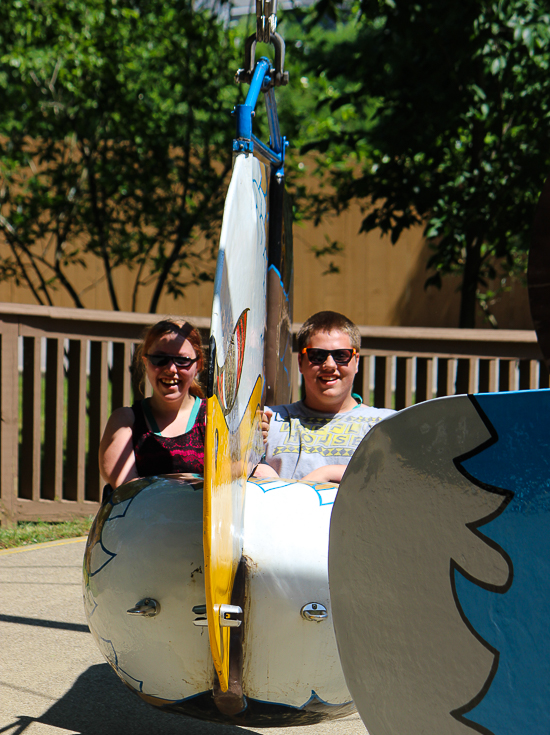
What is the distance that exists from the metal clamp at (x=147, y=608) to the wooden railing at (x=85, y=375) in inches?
135

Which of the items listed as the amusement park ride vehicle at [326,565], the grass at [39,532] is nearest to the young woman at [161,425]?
the amusement park ride vehicle at [326,565]

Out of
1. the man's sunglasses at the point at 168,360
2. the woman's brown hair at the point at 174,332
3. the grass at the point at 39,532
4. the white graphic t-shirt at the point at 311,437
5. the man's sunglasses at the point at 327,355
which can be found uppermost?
the woman's brown hair at the point at 174,332

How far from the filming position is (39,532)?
475 cm

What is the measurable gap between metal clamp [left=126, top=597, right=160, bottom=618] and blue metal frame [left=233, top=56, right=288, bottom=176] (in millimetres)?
1032

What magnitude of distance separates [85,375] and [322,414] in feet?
10.1

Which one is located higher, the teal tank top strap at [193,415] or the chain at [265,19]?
the chain at [265,19]

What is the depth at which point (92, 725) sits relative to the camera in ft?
8.05

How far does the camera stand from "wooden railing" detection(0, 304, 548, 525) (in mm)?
5035

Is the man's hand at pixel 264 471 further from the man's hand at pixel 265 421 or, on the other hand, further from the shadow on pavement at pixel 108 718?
the shadow on pavement at pixel 108 718

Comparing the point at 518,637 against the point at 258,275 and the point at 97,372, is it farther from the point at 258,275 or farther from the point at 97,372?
the point at 97,372

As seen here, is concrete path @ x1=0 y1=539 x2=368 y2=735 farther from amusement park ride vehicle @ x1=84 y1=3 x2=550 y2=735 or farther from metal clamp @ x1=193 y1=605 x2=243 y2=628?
metal clamp @ x1=193 y1=605 x2=243 y2=628

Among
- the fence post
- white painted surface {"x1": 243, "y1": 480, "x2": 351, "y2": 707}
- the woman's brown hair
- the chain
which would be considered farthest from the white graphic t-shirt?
the fence post

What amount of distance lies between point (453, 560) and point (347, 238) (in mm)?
13768

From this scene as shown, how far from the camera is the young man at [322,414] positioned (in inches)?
96.7
